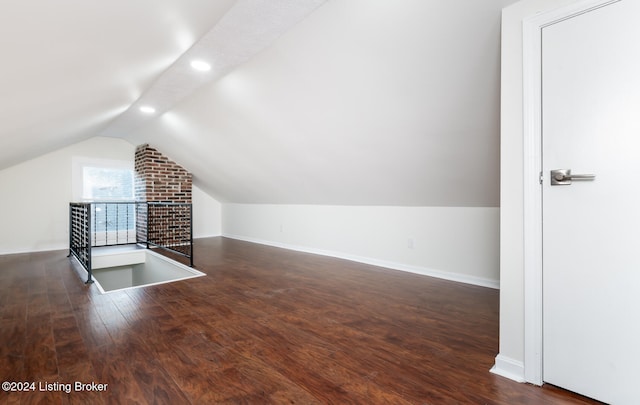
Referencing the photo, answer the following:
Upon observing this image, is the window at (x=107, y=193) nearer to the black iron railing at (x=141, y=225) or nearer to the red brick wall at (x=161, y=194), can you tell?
the black iron railing at (x=141, y=225)

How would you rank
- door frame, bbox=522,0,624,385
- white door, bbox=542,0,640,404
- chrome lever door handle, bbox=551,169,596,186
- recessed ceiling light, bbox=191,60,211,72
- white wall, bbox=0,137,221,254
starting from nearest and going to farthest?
white door, bbox=542,0,640,404, chrome lever door handle, bbox=551,169,596,186, door frame, bbox=522,0,624,385, recessed ceiling light, bbox=191,60,211,72, white wall, bbox=0,137,221,254

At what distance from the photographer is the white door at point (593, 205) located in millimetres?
1242

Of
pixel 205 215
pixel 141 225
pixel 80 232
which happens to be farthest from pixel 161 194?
pixel 80 232

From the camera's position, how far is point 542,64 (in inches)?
57.2

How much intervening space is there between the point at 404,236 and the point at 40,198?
5.97 meters

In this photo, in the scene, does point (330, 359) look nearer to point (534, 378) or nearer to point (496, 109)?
point (534, 378)

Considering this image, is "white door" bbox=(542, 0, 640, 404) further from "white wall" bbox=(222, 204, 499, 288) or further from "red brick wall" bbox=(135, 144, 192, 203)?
"red brick wall" bbox=(135, 144, 192, 203)

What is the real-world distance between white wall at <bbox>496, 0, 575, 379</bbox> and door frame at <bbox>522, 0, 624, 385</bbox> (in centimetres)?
2

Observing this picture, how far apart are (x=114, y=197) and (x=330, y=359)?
596cm

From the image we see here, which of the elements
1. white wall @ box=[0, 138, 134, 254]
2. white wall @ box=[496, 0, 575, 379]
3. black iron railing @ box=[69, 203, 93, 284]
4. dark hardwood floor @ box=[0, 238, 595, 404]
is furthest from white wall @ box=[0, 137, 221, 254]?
white wall @ box=[496, 0, 575, 379]

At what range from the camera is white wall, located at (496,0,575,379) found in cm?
151

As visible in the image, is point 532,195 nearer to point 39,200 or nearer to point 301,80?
point 301,80

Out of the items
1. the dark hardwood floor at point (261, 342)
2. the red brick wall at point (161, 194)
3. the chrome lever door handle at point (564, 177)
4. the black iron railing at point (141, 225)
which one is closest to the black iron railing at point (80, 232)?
the dark hardwood floor at point (261, 342)

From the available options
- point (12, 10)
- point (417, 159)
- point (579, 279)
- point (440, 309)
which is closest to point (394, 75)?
point (417, 159)
